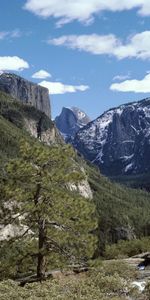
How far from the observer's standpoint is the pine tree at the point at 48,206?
42031mm

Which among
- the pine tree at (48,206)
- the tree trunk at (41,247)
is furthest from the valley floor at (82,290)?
the pine tree at (48,206)

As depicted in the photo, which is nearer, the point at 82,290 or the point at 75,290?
the point at 82,290

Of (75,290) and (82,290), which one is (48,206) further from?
(82,290)

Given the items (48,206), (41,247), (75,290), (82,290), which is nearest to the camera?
(82,290)

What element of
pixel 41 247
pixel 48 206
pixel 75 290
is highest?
pixel 48 206

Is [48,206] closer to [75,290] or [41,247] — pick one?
[41,247]

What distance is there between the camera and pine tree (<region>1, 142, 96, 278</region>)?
1655 inches

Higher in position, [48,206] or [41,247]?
[48,206]

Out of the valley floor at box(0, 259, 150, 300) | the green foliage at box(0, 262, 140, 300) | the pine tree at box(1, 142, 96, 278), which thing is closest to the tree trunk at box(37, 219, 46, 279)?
the pine tree at box(1, 142, 96, 278)

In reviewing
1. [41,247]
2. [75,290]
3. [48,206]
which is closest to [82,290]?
[75,290]

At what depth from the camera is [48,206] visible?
4184cm

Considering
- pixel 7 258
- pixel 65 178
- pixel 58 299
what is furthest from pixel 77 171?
pixel 58 299

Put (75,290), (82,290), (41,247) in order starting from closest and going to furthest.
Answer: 1. (82,290)
2. (75,290)
3. (41,247)

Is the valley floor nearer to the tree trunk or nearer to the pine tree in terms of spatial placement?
the tree trunk
